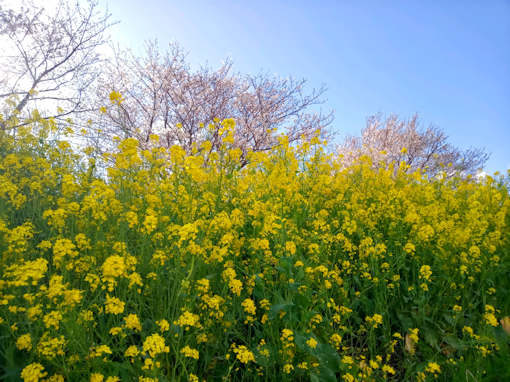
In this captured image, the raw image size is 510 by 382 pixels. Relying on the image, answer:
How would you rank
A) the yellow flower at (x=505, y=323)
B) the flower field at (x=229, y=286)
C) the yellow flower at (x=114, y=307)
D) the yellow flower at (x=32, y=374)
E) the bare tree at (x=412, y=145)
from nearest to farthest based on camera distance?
the yellow flower at (x=32, y=374) → the yellow flower at (x=114, y=307) → the flower field at (x=229, y=286) → the yellow flower at (x=505, y=323) → the bare tree at (x=412, y=145)

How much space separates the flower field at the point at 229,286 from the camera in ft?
6.39

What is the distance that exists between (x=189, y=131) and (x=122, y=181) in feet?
40.3

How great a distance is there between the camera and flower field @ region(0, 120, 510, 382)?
1.95 meters

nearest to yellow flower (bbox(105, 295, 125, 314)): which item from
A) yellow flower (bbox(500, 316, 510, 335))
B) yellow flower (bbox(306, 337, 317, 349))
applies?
yellow flower (bbox(306, 337, 317, 349))

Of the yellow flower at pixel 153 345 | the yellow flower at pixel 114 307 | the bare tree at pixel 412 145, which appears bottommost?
the yellow flower at pixel 153 345

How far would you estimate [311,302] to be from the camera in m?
→ 2.41

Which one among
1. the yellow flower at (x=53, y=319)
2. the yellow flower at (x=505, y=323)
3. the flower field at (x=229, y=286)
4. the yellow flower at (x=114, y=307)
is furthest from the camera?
the yellow flower at (x=505, y=323)

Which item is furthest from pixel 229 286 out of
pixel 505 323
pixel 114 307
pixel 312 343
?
pixel 505 323

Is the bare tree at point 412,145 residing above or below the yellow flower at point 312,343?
above

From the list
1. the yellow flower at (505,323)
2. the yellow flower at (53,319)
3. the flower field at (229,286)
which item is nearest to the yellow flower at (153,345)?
the flower field at (229,286)

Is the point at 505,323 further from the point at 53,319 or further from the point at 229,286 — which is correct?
the point at 53,319

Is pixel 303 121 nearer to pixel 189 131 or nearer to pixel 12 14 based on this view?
pixel 189 131

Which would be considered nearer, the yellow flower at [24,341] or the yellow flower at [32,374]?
the yellow flower at [32,374]

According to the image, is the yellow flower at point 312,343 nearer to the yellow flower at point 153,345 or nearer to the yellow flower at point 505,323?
the yellow flower at point 153,345
